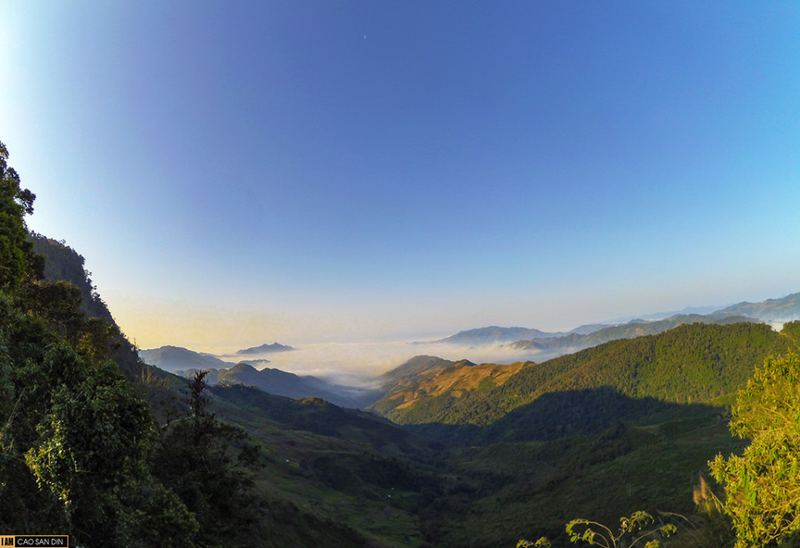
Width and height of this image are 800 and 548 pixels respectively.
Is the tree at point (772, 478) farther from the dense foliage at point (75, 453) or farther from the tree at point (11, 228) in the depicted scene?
the tree at point (11, 228)

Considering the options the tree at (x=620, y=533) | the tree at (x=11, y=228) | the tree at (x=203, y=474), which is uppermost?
the tree at (x=11, y=228)

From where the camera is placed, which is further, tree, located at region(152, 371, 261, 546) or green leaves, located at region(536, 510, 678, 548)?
tree, located at region(152, 371, 261, 546)

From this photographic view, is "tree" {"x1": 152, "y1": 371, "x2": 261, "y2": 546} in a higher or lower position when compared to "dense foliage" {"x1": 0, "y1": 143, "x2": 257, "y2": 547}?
lower

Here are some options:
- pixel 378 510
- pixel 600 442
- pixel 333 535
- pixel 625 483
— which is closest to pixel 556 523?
pixel 625 483

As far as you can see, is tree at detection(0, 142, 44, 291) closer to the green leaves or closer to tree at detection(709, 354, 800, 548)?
the green leaves

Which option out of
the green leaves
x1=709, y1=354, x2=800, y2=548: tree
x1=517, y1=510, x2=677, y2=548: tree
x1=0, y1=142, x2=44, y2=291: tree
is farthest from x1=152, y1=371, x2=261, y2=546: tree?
x1=709, y1=354, x2=800, y2=548: tree

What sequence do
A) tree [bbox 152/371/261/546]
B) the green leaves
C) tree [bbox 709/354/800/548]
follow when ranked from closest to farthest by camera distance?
the green leaves → tree [bbox 709/354/800/548] → tree [bbox 152/371/261/546]

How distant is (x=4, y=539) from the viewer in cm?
1114

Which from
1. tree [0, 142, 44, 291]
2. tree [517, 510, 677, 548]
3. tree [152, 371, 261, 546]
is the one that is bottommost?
tree [152, 371, 261, 546]

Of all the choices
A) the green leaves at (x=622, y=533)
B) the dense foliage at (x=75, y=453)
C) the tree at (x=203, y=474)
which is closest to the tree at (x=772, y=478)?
the green leaves at (x=622, y=533)

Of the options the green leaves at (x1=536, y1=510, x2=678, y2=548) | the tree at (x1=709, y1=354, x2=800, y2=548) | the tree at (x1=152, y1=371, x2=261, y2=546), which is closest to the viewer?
the green leaves at (x1=536, y1=510, x2=678, y2=548)

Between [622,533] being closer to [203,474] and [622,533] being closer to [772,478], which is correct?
[772,478]

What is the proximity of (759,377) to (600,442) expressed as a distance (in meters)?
171

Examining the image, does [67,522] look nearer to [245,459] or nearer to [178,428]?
[178,428]
